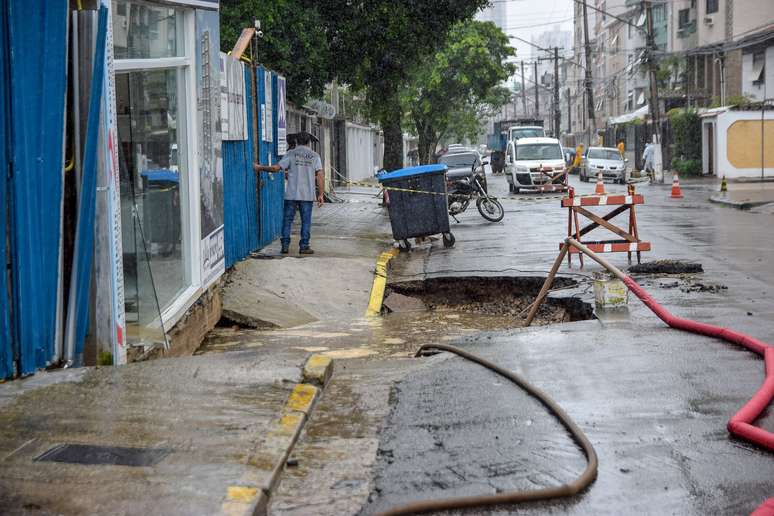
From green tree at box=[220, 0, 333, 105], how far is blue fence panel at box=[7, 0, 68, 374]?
16122mm

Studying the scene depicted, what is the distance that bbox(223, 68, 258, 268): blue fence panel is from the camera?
39.4 ft

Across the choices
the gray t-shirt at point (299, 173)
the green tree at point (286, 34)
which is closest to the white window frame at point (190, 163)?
the gray t-shirt at point (299, 173)

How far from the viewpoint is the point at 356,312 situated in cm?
1176

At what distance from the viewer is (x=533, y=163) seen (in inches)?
1436

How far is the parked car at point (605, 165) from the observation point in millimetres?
44750

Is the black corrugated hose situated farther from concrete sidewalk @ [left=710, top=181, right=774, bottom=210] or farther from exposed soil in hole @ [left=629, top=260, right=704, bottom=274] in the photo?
concrete sidewalk @ [left=710, top=181, right=774, bottom=210]

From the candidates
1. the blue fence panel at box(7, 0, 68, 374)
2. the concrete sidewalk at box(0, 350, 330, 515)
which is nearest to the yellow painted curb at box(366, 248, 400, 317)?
the concrete sidewalk at box(0, 350, 330, 515)

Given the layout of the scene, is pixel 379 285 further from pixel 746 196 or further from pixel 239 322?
pixel 746 196

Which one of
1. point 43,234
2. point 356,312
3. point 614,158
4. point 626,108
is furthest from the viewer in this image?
point 626,108

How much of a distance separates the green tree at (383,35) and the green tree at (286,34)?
38cm

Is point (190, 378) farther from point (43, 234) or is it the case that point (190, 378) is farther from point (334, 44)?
point (334, 44)

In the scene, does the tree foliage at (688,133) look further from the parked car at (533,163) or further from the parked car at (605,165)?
the parked car at (533,163)

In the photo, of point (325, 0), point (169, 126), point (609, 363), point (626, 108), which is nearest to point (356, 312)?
point (169, 126)

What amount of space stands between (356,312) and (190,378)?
5.77 meters
